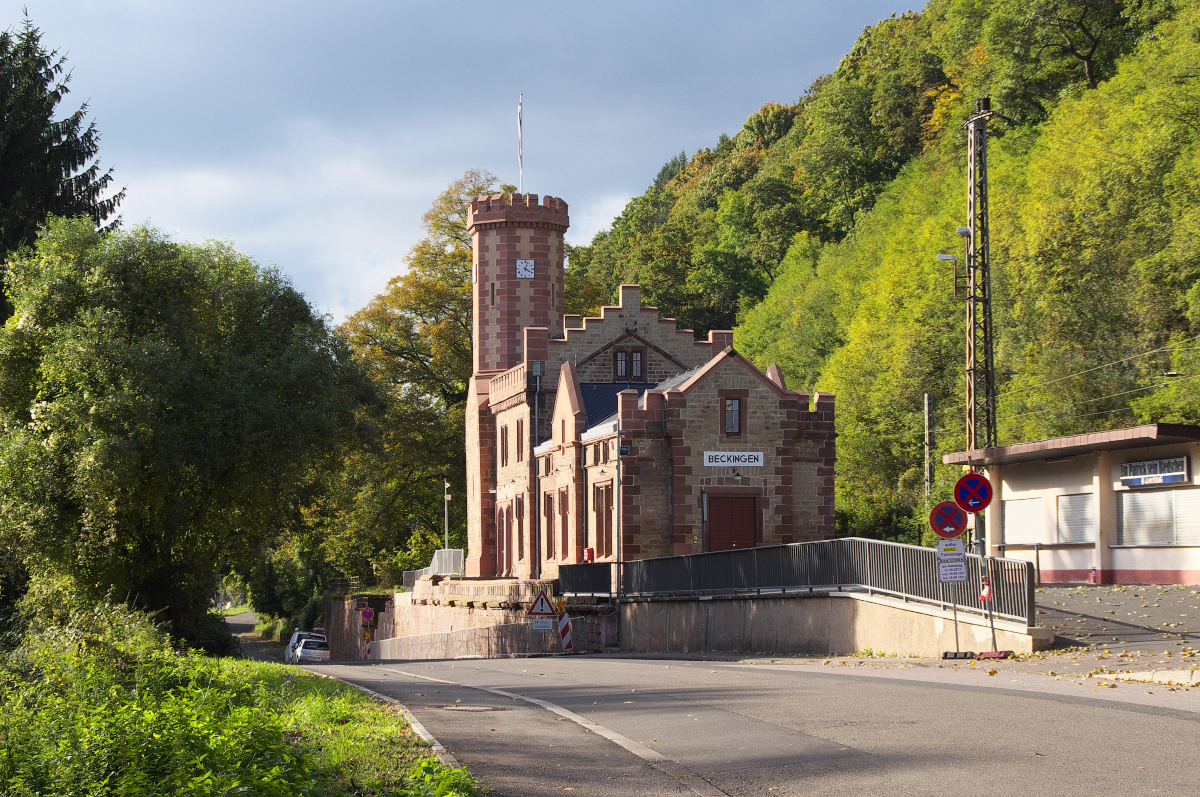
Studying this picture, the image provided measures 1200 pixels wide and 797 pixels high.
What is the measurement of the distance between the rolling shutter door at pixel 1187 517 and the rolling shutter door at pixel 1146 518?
0.53 ft

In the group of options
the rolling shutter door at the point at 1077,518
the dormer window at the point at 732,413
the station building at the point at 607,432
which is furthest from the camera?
the dormer window at the point at 732,413

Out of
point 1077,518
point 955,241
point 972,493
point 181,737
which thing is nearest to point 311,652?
point 1077,518

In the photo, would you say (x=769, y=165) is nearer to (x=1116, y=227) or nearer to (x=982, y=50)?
(x=982, y=50)

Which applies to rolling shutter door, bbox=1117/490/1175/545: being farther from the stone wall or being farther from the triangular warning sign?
the stone wall

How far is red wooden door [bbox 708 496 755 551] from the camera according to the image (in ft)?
125

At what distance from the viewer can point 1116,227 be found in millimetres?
47312

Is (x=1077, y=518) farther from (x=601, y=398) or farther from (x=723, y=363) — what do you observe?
(x=601, y=398)

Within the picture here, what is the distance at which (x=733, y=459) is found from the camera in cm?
3822

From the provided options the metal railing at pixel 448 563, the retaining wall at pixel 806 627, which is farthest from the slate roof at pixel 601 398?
the metal railing at pixel 448 563

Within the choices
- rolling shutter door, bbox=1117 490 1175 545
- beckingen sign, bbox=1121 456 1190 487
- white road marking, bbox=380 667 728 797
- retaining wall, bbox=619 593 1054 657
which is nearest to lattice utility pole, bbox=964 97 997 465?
rolling shutter door, bbox=1117 490 1175 545

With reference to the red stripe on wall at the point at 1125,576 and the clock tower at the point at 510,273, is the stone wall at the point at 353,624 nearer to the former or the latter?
the clock tower at the point at 510,273

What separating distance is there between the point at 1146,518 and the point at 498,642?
18214 millimetres

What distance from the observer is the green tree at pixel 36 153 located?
108 ft

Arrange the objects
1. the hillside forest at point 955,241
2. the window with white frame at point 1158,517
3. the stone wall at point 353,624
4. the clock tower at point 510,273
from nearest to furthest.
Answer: the window with white frame at point 1158,517 → the hillside forest at point 955,241 → the clock tower at point 510,273 → the stone wall at point 353,624
